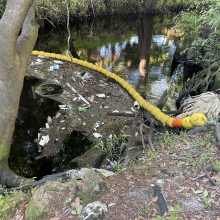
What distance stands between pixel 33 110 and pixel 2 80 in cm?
276

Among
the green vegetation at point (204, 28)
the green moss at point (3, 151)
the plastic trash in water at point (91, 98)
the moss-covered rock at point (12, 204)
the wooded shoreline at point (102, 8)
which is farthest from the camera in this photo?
the wooded shoreline at point (102, 8)

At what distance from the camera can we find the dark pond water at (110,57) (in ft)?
16.2

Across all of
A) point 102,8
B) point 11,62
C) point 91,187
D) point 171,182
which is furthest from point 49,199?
point 102,8

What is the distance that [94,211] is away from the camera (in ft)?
7.18

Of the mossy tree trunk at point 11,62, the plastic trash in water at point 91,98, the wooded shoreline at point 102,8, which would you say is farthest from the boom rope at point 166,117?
the wooded shoreline at point 102,8

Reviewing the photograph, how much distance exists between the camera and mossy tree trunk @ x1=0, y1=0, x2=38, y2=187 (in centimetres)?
307

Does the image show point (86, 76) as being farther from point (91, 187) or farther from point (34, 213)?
point (34, 213)

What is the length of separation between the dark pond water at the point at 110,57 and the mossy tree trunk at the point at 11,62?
0.89 meters

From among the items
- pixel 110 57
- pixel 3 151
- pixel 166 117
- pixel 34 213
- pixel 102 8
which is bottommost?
pixel 110 57

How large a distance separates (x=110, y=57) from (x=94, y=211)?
324 inches

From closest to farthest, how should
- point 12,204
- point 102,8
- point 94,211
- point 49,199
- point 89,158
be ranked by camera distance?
point 94,211, point 49,199, point 12,204, point 89,158, point 102,8

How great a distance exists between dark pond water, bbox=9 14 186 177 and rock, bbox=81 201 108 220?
2303mm

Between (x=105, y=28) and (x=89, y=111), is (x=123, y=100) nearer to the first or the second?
(x=89, y=111)

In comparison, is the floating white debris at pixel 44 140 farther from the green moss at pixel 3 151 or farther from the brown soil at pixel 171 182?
the brown soil at pixel 171 182
